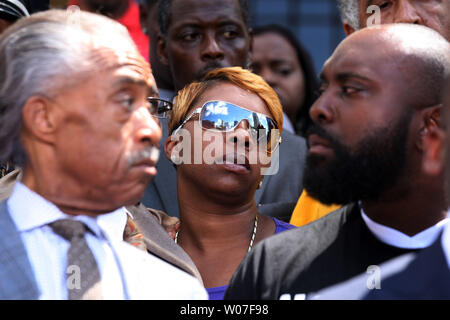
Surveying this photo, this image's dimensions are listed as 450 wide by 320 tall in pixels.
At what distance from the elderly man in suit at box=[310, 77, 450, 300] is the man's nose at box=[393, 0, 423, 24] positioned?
4.21 feet

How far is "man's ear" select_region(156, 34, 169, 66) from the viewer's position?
475cm

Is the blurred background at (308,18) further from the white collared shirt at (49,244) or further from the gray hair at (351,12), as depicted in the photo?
the white collared shirt at (49,244)

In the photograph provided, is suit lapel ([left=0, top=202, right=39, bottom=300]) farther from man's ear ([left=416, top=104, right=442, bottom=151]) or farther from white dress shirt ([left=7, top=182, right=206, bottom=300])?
man's ear ([left=416, top=104, right=442, bottom=151])

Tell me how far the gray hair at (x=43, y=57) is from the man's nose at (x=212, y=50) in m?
2.00

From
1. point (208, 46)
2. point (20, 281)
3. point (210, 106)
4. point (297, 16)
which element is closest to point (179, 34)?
point (208, 46)

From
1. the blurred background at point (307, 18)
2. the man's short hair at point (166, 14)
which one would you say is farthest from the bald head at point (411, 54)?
the blurred background at point (307, 18)

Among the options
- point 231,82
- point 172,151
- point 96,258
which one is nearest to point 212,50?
point 231,82

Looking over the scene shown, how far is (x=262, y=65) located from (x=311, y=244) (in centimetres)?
355

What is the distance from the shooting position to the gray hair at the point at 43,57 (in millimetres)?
2297

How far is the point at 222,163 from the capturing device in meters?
3.21

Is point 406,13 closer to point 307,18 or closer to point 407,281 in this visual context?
point 407,281

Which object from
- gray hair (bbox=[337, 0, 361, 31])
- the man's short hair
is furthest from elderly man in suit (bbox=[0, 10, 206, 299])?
the man's short hair

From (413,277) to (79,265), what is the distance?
1.07 meters
